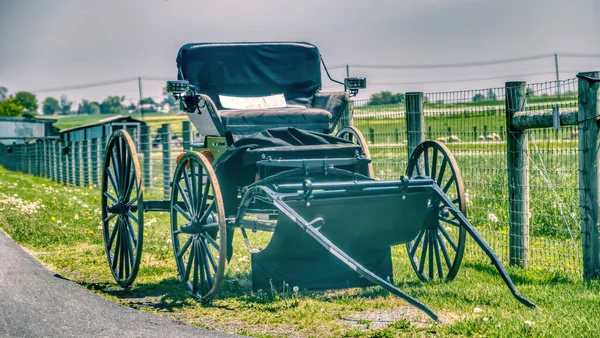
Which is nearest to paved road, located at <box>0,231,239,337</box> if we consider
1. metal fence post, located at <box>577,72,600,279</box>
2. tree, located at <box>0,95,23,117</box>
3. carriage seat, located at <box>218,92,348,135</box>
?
carriage seat, located at <box>218,92,348,135</box>

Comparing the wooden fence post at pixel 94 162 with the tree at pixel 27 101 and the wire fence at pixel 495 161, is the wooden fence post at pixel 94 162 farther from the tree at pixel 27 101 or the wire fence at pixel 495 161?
the tree at pixel 27 101

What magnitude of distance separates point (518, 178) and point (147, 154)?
13264mm

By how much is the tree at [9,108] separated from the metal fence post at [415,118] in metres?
135

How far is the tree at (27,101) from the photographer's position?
6270 inches

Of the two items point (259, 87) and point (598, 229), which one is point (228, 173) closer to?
point (259, 87)

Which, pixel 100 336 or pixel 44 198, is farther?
pixel 44 198

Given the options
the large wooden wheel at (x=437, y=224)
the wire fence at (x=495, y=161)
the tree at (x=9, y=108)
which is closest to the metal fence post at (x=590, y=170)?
the wire fence at (x=495, y=161)

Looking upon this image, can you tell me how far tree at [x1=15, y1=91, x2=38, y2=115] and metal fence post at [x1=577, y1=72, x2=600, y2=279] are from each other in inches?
6177

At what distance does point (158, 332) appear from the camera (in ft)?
20.8

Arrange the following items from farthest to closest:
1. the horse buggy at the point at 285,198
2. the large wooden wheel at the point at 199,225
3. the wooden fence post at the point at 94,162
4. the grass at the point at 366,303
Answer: the wooden fence post at the point at 94,162 < the large wooden wheel at the point at 199,225 < the horse buggy at the point at 285,198 < the grass at the point at 366,303

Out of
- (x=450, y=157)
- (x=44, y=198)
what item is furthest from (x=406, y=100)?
(x=44, y=198)

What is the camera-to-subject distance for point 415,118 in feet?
34.0

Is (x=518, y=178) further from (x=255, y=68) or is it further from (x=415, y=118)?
(x=255, y=68)

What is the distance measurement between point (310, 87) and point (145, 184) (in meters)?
11.9
